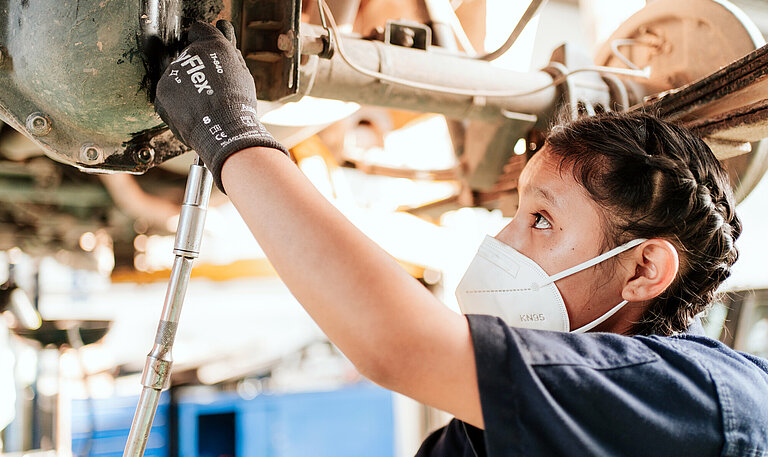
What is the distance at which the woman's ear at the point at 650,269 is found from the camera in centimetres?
85

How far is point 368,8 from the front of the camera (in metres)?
1.79

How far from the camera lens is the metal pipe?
118 cm

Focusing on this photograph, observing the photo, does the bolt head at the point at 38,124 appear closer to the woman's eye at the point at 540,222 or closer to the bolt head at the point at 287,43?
the bolt head at the point at 287,43

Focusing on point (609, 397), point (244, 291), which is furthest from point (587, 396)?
point (244, 291)

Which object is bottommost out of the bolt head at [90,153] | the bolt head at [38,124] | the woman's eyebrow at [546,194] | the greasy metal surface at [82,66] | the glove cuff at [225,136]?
the woman's eyebrow at [546,194]

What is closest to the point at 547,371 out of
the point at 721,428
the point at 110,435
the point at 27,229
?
the point at 721,428

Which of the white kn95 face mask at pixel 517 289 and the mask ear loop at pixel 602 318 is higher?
the white kn95 face mask at pixel 517 289

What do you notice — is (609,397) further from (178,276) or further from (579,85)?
(579,85)

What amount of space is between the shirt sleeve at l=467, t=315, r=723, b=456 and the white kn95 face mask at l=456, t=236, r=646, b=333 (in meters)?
0.18

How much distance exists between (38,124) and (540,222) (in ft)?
2.25

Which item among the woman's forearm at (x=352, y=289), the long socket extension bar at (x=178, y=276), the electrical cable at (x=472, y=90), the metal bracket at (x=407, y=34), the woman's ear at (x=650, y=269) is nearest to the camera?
the woman's forearm at (x=352, y=289)

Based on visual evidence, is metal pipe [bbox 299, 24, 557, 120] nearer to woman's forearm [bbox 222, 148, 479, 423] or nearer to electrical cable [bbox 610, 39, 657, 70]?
electrical cable [bbox 610, 39, 657, 70]

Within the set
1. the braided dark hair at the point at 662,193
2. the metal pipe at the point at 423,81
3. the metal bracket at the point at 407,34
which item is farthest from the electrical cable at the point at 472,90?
the braided dark hair at the point at 662,193

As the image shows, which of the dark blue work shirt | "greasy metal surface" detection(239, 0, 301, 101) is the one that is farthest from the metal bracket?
the dark blue work shirt
